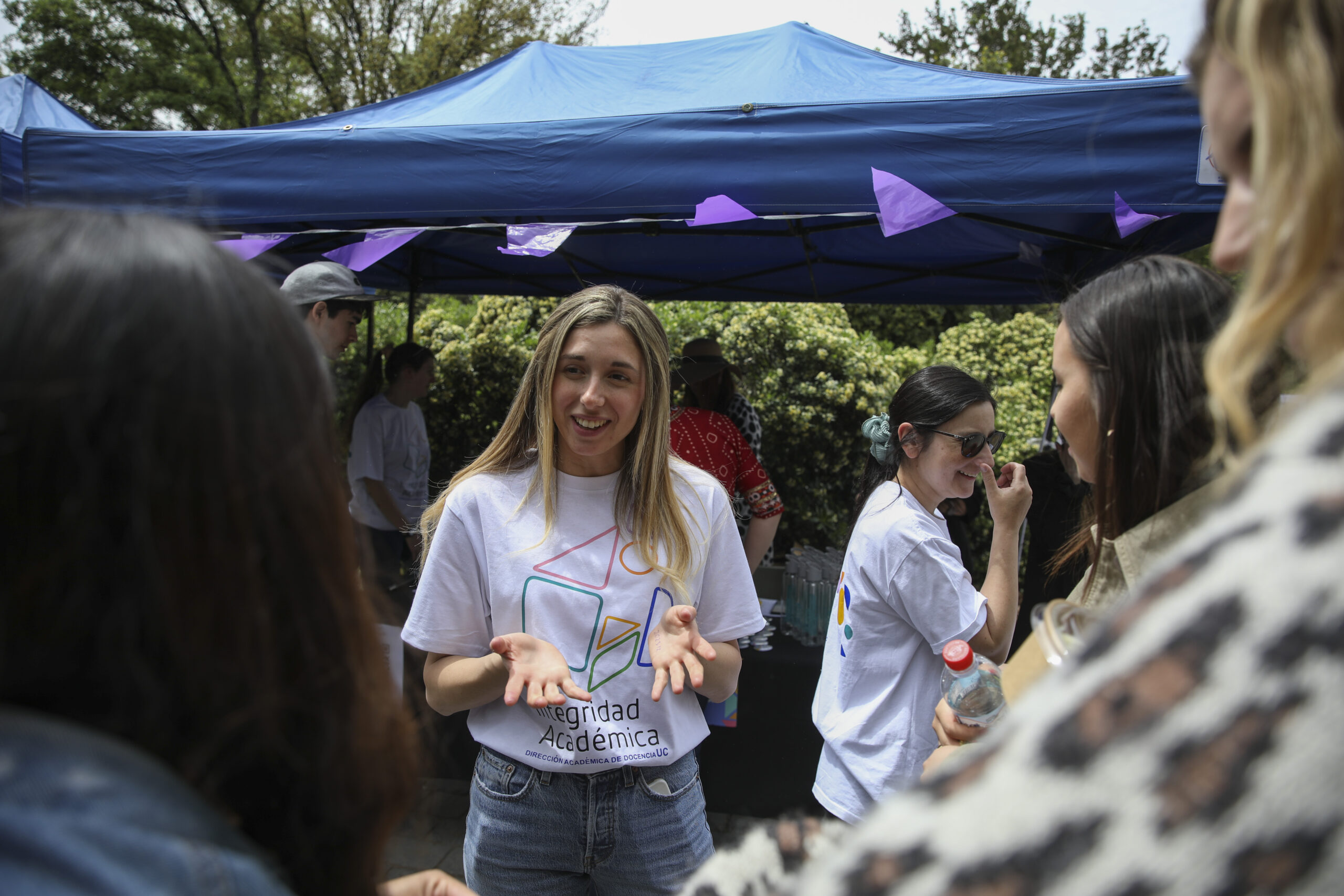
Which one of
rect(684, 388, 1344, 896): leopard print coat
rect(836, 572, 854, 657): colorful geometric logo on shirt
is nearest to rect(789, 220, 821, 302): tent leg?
rect(836, 572, 854, 657): colorful geometric logo on shirt

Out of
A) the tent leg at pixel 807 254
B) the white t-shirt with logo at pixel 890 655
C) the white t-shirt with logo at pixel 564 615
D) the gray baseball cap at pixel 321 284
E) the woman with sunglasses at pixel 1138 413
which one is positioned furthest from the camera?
the tent leg at pixel 807 254

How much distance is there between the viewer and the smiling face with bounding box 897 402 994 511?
2.35 m

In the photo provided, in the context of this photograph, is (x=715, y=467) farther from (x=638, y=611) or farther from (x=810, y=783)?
(x=638, y=611)

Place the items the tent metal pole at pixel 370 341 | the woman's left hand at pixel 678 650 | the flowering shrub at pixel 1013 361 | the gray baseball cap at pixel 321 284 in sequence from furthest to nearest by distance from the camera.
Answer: the flowering shrub at pixel 1013 361
the tent metal pole at pixel 370 341
the gray baseball cap at pixel 321 284
the woman's left hand at pixel 678 650

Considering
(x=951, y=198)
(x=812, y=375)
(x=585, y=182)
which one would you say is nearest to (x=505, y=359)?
(x=812, y=375)

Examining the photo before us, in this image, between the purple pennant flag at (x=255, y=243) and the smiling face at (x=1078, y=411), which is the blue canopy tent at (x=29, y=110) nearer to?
the purple pennant flag at (x=255, y=243)

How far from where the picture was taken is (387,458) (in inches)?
207

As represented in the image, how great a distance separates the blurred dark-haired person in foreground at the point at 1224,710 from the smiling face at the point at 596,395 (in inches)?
56.3

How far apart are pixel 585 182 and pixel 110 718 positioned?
2877 millimetres

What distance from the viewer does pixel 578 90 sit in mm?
3893

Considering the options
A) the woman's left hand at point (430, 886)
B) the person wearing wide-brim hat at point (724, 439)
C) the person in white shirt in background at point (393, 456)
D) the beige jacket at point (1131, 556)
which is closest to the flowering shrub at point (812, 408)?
the person wearing wide-brim hat at point (724, 439)

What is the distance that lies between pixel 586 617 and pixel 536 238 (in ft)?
6.39

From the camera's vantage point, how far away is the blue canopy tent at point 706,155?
2.83 meters

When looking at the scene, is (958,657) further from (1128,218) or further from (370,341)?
(370,341)
